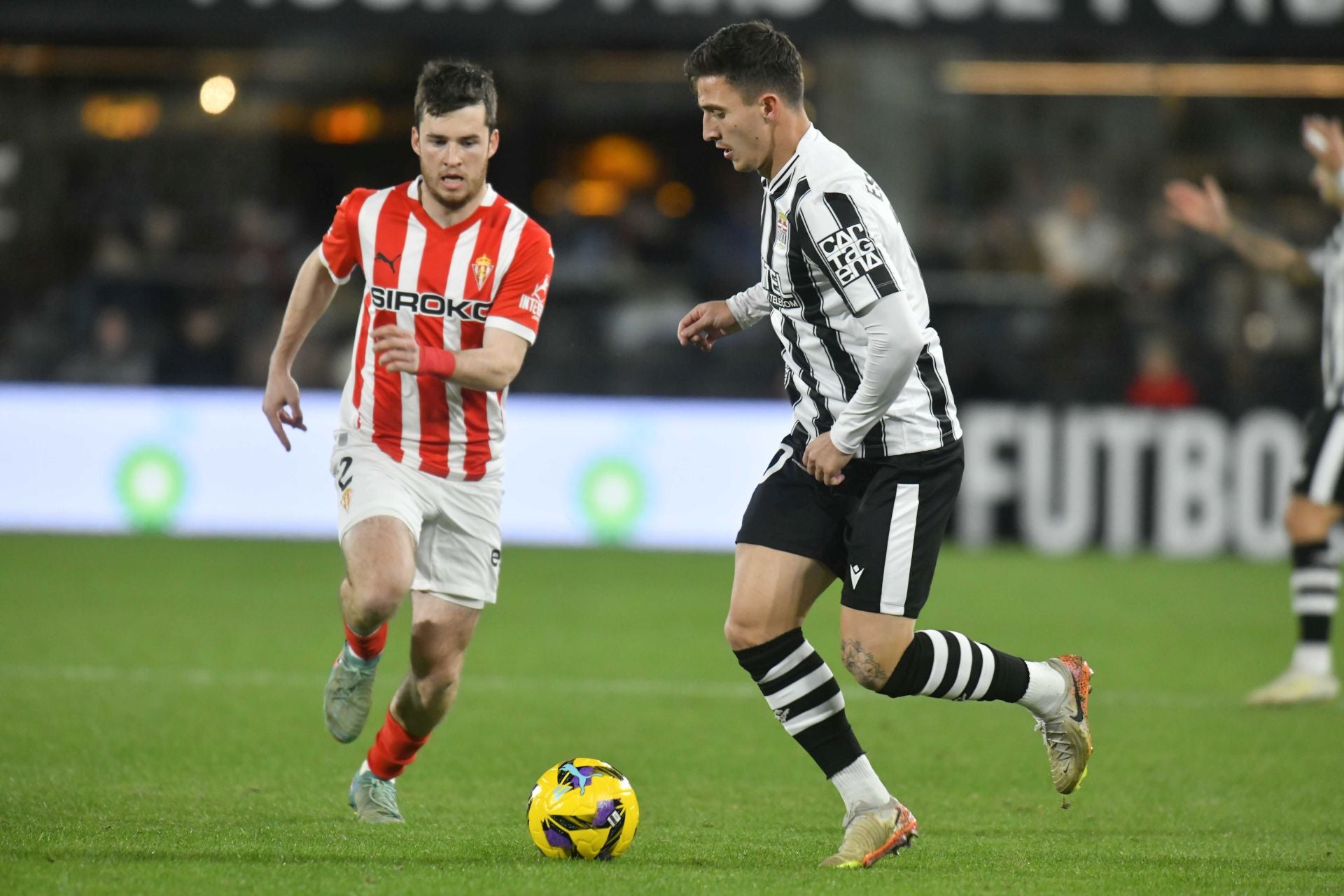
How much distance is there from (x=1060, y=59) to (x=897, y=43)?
4.85m

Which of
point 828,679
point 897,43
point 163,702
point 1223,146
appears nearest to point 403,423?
point 828,679

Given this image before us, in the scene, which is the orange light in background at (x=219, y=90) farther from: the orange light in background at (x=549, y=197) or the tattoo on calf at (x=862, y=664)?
the tattoo on calf at (x=862, y=664)

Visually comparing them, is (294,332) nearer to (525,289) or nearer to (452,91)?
(525,289)

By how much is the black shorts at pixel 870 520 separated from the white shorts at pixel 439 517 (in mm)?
929

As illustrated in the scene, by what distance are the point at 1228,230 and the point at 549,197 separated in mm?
10917

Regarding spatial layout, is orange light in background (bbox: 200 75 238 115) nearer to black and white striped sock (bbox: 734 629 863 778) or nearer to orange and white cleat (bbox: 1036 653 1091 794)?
black and white striped sock (bbox: 734 629 863 778)

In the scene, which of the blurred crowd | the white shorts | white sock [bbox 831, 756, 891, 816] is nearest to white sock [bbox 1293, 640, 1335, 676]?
white sock [bbox 831, 756, 891, 816]

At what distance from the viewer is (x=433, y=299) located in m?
5.12

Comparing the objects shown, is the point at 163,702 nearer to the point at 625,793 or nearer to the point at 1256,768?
the point at 625,793

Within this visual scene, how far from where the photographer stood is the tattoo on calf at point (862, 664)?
450 cm

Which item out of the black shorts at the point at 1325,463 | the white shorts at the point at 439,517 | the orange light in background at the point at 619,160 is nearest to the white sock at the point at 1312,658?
the black shorts at the point at 1325,463

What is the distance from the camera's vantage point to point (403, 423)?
5.18 metres

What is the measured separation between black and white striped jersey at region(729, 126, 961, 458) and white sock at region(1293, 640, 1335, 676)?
3609 mm

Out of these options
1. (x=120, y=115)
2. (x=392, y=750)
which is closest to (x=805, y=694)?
(x=392, y=750)
